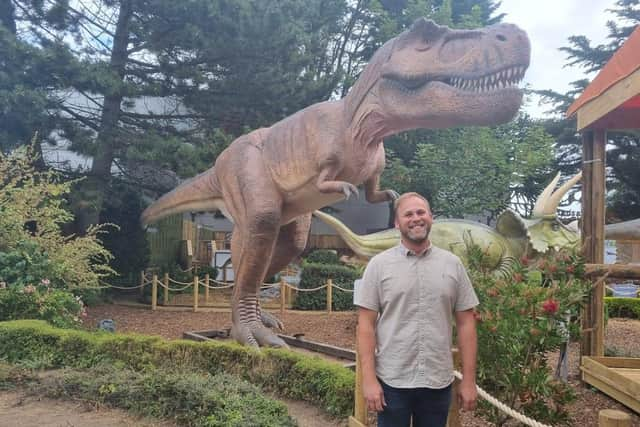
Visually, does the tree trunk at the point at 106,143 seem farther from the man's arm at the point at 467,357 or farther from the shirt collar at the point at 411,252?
the man's arm at the point at 467,357

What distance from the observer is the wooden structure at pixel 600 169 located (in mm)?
3928

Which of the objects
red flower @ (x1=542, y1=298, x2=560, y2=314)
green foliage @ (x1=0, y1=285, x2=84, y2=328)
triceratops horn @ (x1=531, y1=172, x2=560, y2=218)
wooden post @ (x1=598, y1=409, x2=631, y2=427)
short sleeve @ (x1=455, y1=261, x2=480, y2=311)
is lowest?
green foliage @ (x1=0, y1=285, x2=84, y2=328)

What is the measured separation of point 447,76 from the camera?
4.18 metres

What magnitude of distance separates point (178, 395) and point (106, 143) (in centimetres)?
757

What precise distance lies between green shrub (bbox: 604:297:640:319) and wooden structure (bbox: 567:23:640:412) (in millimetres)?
6896

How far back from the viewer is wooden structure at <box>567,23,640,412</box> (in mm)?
3928

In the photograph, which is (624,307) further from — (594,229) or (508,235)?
(594,229)

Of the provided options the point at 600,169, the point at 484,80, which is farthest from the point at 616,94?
the point at 484,80

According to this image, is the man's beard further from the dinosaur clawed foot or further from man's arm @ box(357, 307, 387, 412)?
the dinosaur clawed foot

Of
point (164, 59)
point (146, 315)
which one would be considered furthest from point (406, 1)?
point (146, 315)

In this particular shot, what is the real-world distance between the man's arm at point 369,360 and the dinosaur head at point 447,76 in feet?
7.98

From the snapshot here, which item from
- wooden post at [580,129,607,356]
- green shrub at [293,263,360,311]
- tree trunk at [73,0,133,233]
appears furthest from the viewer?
green shrub at [293,263,360,311]

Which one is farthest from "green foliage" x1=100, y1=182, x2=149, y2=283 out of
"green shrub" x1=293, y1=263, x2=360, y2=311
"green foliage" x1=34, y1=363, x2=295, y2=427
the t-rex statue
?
"green foliage" x1=34, y1=363, x2=295, y2=427

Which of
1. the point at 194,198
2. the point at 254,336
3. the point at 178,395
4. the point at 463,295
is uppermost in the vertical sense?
the point at 194,198
